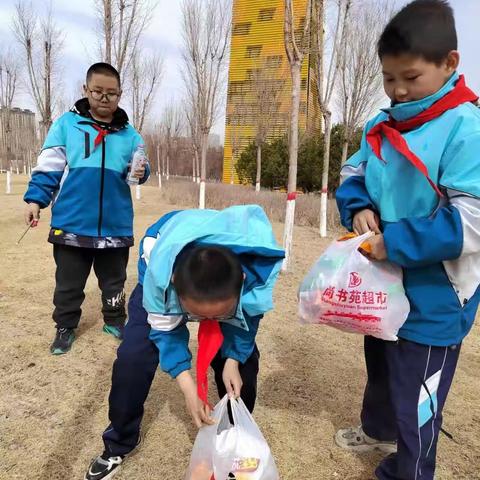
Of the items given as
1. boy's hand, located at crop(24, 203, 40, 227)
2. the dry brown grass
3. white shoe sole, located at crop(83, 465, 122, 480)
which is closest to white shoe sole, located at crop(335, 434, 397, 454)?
white shoe sole, located at crop(83, 465, 122, 480)

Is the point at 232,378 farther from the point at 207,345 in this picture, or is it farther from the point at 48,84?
the point at 48,84

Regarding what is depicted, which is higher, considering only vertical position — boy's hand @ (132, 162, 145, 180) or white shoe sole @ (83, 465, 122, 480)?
boy's hand @ (132, 162, 145, 180)

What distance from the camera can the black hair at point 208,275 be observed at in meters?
1.41

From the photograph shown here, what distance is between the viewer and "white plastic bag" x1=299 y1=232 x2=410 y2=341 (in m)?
1.50

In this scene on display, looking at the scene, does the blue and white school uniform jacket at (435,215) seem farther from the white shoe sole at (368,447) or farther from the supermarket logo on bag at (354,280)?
the white shoe sole at (368,447)

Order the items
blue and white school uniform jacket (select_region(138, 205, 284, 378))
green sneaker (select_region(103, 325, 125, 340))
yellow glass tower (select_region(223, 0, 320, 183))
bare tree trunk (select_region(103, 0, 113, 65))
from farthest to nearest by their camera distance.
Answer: yellow glass tower (select_region(223, 0, 320, 183)), bare tree trunk (select_region(103, 0, 113, 65)), green sneaker (select_region(103, 325, 125, 340)), blue and white school uniform jacket (select_region(138, 205, 284, 378))

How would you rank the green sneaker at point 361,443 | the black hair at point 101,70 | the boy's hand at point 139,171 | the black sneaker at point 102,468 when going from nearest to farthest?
the black sneaker at point 102,468
the green sneaker at point 361,443
the black hair at point 101,70
the boy's hand at point 139,171

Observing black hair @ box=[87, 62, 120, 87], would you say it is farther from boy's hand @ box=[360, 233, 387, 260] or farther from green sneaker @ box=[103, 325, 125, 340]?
boy's hand @ box=[360, 233, 387, 260]

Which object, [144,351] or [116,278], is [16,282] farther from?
[144,351]

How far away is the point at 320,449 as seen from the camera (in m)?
2.21

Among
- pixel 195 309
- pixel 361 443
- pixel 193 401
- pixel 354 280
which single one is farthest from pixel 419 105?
pixel 361 443

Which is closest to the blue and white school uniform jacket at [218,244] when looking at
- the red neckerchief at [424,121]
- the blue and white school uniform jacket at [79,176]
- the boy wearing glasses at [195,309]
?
the boy wearing glasses at [195,309]

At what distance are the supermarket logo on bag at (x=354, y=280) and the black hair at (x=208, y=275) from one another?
398 mm

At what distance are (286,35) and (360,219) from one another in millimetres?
4341
